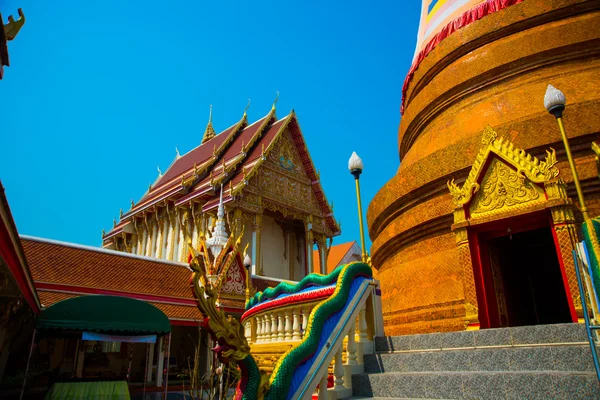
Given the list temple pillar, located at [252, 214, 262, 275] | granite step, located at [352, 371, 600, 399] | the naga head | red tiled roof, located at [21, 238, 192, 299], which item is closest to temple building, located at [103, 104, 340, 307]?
temple pillar, located at [252, 214, 262, 275]

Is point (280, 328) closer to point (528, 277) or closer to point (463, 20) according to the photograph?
point (528, 277)

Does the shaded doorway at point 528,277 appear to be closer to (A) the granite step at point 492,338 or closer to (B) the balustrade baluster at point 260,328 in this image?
(A) the granite step at point 492,338

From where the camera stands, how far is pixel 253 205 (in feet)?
56.0

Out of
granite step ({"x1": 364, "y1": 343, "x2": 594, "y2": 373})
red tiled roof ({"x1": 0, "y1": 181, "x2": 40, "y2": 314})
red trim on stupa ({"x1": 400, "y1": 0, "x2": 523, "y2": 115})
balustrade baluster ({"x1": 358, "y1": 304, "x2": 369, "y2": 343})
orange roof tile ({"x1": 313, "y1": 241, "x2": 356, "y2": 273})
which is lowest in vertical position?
granite step ({"x1": 364, "y1": 343, "x2": 594, "y2": 373})

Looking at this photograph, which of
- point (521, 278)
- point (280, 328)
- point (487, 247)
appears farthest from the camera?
point (521, 278)

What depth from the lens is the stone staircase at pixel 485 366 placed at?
8.05 feet

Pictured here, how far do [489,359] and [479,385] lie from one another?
1.10 ft

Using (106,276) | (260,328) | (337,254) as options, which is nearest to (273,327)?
(260,328)

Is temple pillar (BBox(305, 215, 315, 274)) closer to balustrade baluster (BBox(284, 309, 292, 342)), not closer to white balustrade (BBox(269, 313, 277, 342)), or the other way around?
white balustrade (BBox(269, 313, 277, 342))

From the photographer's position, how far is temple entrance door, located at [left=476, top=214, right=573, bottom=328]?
4.59m

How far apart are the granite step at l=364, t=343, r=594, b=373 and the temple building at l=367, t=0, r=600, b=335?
1.34 m

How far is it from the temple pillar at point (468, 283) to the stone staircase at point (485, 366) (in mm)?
1024

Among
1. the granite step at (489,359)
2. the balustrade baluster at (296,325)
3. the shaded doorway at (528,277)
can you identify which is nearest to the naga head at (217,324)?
the granite step at (489,359)

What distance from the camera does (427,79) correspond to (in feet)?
25.1
